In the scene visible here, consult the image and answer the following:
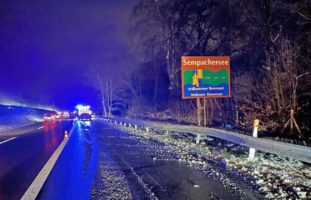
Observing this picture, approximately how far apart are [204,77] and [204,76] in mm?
59

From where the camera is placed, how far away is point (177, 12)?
2870 cm

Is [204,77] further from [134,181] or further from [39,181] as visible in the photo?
[39,181]

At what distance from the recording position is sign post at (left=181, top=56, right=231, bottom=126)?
18156 mm

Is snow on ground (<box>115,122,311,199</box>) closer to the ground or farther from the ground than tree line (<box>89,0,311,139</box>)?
closer to the ground

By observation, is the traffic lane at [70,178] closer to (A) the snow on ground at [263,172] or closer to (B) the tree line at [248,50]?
(A) the snow on ground at [263,172]

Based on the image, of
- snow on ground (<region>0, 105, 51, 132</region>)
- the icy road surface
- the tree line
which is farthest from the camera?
snow on ground (<region>0, 105, 51, 132</region>)

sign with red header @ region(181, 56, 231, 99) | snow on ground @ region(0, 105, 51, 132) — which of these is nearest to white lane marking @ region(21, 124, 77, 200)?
sign with red header @ region(181, 56, 231, 99)

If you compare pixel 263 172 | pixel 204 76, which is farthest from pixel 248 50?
pixel 263 172

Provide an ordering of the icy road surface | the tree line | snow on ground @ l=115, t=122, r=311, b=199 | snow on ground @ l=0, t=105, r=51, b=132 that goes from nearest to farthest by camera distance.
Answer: the icy road surface, snow on ground @ l=115, t=122, r=311, b=199, the tree line, snow on ground @ l=0, t=105, r=51, b=132

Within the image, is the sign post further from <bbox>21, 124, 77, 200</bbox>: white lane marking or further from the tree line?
<bbox>21, 124, 77, 200</bbox>: white lane marking

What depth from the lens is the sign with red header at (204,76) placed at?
59.6 ft

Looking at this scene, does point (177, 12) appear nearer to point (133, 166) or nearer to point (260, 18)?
point (260, 18)

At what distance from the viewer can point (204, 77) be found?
18453 millimetres

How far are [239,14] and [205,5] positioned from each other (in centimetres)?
544
